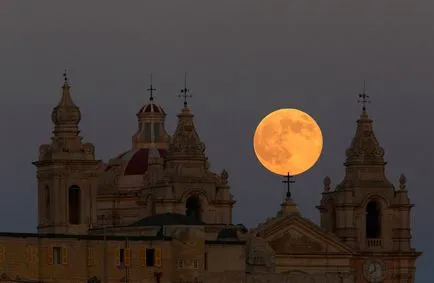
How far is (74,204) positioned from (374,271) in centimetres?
2037

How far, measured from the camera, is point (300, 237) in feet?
610

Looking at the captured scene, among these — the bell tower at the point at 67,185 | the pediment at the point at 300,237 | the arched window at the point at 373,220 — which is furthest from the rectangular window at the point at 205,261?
the arched window at the point at 373,220

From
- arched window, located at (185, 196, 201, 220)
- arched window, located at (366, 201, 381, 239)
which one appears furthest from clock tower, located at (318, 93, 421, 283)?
arched window, located at (185, 196, 201, 220)

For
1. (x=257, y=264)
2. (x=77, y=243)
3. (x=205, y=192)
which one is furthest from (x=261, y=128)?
(x=77, y=243)

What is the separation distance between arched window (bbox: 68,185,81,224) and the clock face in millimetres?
19552

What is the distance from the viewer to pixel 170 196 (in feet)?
608

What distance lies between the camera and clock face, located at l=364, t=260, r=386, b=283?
190 m

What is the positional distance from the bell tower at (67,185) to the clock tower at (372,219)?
17946 millimetres

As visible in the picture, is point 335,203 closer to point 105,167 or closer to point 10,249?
point 105,167

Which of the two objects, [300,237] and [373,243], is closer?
[300,237]

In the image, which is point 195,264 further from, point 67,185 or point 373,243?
point 373,243

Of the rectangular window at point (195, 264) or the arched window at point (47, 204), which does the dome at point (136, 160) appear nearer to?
the arched window at point (47, 204)

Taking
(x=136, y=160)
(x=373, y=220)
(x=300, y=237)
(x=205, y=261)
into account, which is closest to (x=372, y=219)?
(x=373, y=220)

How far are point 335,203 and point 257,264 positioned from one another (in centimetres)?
2250
